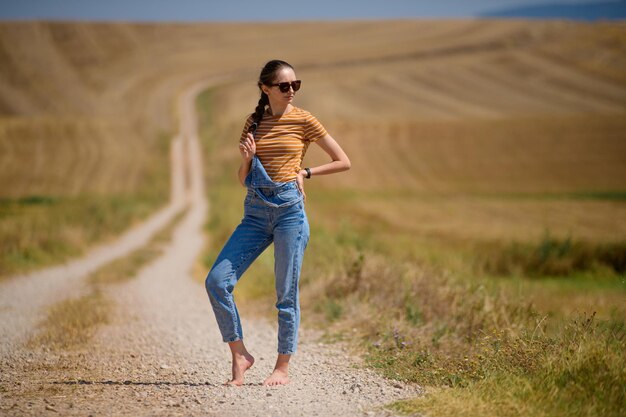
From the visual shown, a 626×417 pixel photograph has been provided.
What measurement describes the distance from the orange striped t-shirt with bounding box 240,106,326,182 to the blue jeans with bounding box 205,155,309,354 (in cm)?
6

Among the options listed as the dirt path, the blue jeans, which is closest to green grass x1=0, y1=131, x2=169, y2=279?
the dirt path

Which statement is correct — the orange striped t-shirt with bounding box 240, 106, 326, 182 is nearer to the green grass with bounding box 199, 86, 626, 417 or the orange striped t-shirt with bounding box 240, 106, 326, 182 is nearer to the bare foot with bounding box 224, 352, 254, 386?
the bare foot with bounding box 224, 352, 254, 386

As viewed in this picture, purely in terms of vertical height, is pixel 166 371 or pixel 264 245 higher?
pixel 264 245

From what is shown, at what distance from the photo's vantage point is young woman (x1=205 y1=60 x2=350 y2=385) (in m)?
Answer: 4.67

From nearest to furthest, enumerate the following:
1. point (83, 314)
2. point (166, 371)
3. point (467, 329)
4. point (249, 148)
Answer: point (249, 148), point (166, 371), point (467, 329), point (83, 314)

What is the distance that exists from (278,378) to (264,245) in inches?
36.8

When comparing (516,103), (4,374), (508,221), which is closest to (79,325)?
(4,374)

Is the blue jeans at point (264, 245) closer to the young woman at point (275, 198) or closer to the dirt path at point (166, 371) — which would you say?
the young woman at point (275, 198)

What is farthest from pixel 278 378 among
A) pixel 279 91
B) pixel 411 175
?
pixel 411 175

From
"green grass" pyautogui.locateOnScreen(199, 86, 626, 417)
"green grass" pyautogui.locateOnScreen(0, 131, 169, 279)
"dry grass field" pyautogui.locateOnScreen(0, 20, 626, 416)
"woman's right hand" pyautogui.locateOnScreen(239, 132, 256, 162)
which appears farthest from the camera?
"green grass" pyautogui.locateOnScreen(0, 131, 169, 279)

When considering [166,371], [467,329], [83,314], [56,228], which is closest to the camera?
[166,371]

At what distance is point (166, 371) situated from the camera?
5.41 metres

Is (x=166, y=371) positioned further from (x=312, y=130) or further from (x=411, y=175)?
(x=411, y=175)

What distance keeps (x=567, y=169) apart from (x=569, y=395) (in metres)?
33.5
